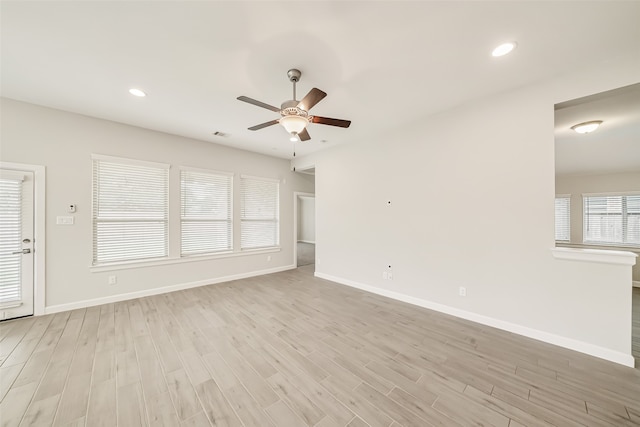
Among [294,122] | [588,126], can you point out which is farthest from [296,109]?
[588,126]

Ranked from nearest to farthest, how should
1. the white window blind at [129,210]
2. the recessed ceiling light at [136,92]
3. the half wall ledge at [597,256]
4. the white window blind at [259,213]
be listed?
the half wall ledge at [597,256] < the recessed ceiling light at [136,92] < the white window blind at [129,210] < the white window blind at [259,213]

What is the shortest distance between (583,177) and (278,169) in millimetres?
7445

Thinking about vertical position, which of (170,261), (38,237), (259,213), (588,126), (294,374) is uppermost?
(588,126)

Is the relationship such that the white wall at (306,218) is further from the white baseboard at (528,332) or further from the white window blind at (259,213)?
the white baseboard at (528,332)

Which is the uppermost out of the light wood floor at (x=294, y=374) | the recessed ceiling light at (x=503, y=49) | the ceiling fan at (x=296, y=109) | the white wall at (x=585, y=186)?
the recessed ceiling light at (x=503, y=49)

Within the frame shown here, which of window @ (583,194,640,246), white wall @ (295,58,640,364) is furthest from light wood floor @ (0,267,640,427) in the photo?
window @ (583,194,640,246)

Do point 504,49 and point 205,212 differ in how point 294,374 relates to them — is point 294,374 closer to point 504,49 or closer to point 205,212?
point 504,49

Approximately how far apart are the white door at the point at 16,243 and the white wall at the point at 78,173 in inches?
6.7

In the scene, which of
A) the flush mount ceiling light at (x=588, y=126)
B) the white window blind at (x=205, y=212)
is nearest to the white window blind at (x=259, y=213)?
the white window blind at (x=205, y=212)

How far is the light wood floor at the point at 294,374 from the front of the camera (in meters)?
1.60

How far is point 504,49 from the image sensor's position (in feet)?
6.82

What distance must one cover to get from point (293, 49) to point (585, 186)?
7.39m

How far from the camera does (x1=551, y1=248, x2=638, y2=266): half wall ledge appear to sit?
2154 mm

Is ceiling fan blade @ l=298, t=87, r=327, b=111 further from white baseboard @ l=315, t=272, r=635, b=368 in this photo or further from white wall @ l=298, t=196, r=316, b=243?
white wall @ l=298, t=196, r=316, b=243
